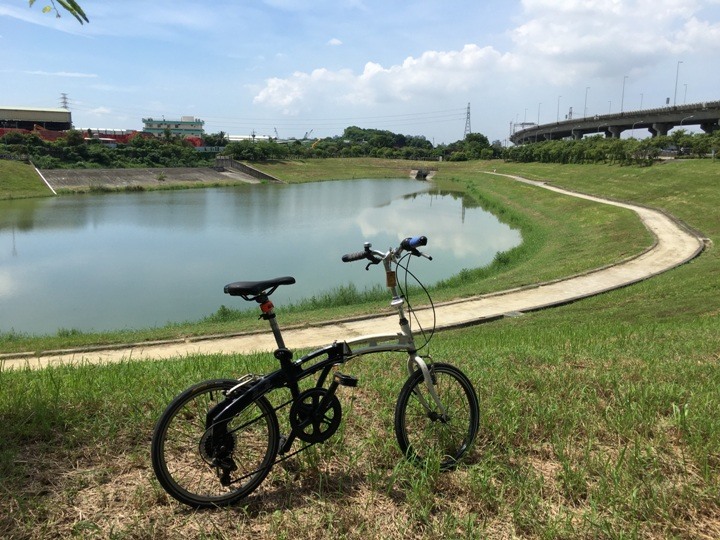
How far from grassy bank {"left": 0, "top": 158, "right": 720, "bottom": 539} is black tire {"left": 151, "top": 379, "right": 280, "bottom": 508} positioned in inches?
4.7

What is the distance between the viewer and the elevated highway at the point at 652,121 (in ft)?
189

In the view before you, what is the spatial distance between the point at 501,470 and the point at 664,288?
479 inches

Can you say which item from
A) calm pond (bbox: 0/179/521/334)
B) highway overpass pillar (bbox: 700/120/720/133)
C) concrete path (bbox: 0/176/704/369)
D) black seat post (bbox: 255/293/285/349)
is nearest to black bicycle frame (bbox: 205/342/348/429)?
black seat post (bbox: 255/293/285/349)

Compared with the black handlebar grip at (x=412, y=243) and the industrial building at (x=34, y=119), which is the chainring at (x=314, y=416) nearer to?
the black handlebar grip at (x=412, y=243)

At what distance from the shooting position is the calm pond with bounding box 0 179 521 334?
16.0 meters

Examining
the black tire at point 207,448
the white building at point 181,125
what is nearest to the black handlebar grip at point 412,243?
the black tire at point 207,448

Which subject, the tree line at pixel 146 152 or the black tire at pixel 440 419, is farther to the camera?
the tree line at pixel 146 152

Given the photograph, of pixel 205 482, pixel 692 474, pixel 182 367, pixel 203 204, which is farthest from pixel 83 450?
pixel 203 204

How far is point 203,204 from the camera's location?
154ft

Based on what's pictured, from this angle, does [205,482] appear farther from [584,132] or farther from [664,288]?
[584,132]

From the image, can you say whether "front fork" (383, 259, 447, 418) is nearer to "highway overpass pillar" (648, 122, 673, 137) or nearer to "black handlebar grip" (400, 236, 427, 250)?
"black handlebar grip" (400, 236, 427, 250)

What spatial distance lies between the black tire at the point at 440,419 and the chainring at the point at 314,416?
389 millimetres

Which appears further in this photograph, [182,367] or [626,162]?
[626,162]

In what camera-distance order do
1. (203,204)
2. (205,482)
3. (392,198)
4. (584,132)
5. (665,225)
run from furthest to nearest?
(584,132) → (392,198) → (203,204) → (665,225) → (205,482)
